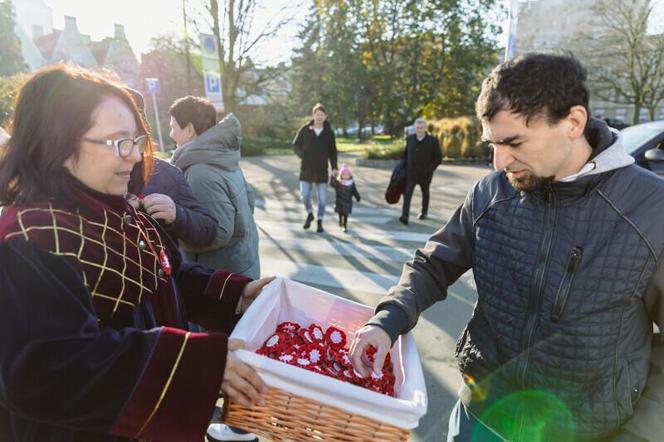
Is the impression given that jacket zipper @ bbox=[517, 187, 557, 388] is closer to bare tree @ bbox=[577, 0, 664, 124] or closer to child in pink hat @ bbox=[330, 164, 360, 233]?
child in pink hat @ bbox=[330, 164, 360, 233]

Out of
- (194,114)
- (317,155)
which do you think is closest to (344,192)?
(317,155)

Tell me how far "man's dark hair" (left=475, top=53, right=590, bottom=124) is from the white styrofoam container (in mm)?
909

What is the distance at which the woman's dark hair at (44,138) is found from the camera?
1.30m

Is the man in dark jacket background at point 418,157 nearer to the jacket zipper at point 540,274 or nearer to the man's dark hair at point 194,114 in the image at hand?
the man's dark hair at point 194,114

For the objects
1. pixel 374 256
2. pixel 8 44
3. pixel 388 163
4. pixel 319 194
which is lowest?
pixel 388 163

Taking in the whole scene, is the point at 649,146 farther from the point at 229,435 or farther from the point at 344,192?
the point at 229,435

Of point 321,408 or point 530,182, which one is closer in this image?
point 321,408

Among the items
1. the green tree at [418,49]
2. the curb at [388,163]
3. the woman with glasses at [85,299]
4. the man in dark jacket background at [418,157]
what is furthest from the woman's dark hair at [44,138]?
the green tree at [418,49]

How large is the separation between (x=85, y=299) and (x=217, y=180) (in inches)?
70.3

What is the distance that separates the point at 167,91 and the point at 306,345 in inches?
1331

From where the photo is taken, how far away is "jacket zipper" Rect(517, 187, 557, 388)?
1487 millimetres

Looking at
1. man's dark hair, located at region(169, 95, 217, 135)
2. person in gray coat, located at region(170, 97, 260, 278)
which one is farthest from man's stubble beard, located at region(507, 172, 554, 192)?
man's dark hair, located at region(169, 95, 217, 135)

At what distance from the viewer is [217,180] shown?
9.62 ft

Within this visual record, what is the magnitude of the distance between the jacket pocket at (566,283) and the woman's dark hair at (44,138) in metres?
1.54
